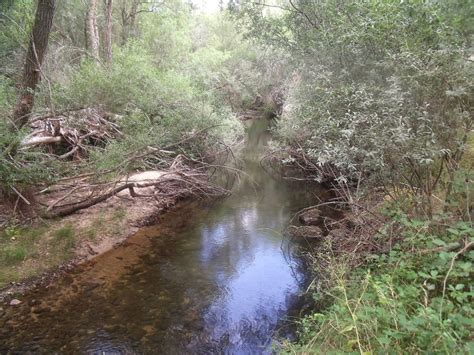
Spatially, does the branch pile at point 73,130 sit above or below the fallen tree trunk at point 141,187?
above

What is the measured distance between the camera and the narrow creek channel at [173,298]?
18.8ft

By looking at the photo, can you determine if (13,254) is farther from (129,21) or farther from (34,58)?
(129,21)

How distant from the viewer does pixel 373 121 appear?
5.68m

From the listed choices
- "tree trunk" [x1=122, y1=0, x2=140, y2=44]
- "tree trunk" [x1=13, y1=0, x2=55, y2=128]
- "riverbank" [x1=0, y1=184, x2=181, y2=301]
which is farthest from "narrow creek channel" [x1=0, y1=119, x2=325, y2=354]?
"tree trunk" [x1=122, y1=0, x2=140, y2=44]

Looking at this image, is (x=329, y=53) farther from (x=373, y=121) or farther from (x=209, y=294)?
(x=209, y=294)

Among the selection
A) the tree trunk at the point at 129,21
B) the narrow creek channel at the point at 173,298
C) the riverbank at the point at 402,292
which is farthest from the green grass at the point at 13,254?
the tree trunk at the point at 129,21

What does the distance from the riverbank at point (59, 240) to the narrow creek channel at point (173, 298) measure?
0.30m

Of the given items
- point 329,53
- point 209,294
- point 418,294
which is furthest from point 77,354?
point 329,53

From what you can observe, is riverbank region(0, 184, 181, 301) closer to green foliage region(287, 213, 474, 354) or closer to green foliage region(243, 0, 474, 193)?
green foliage region(287, 213, 474, 354)

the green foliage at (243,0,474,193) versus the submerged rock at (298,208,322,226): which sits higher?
the green foliage at (243,0,474,193)

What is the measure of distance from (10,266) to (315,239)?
6.80m

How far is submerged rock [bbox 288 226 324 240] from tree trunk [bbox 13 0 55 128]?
6897 mm

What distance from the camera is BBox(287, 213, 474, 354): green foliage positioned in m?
3.02

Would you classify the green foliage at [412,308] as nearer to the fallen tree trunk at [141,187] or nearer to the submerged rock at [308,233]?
the submerged rock at [308,233]
